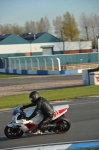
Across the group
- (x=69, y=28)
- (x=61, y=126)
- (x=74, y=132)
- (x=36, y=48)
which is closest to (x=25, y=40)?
(x=36, y=48)

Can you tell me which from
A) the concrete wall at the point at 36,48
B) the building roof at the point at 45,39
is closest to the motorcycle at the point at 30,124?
the concrete wall at the point at 36,48

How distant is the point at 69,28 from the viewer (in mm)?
104125

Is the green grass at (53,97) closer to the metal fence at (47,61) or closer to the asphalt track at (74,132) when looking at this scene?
the asphalt track at (74,132)

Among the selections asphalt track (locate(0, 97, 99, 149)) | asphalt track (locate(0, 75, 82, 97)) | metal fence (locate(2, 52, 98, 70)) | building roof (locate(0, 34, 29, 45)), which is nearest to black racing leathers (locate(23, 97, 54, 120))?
asphalt track (locate(0, 97, 99, 149))

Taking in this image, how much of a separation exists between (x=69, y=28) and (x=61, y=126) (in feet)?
305

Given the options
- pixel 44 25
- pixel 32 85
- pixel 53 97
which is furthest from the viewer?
pixel 44 25

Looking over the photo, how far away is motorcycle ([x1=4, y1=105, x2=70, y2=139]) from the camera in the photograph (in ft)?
38.6

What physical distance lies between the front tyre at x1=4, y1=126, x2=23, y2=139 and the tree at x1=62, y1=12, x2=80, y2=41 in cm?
9243

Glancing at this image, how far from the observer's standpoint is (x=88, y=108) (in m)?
18.2

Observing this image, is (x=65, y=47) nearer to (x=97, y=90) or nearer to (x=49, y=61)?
(x=49, y=61)

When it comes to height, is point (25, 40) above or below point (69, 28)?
below

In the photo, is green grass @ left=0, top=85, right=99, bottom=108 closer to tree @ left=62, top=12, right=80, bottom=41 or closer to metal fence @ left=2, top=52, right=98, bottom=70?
metal fence @ left=2, top=52, right=98, bottom=70

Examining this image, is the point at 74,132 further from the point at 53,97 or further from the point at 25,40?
the point at 25,40

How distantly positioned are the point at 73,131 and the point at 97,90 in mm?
13901
